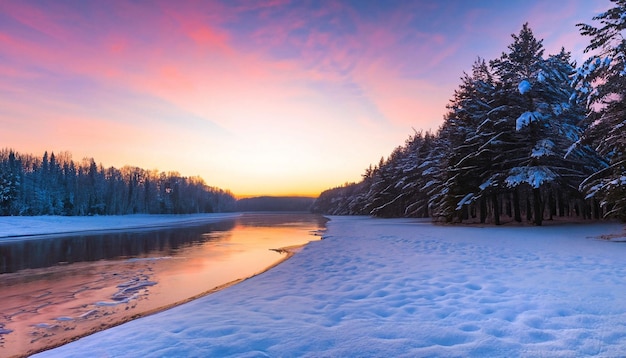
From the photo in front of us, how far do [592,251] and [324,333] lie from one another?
36.5 feet

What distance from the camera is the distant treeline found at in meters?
67.7

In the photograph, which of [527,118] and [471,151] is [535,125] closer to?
[527,118]

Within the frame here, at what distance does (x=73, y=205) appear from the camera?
77.5 metres

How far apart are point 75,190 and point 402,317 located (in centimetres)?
9667

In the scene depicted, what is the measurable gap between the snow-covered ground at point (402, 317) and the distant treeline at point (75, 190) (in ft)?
260

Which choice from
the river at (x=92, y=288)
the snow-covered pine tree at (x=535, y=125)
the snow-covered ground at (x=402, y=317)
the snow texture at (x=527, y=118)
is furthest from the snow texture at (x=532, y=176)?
the river at (x=92, y=288)

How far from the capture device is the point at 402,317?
17.0 feet

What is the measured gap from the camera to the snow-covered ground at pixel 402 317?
4.04 meters

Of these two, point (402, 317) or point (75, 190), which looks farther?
point (75, 190)

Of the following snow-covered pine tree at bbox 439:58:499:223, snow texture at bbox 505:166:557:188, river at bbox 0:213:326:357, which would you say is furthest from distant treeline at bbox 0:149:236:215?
snow texture at bbox 505:166:557:188

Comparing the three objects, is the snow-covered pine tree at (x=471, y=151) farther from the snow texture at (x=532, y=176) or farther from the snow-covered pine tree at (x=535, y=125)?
the snow texture at (x=532, y=176)

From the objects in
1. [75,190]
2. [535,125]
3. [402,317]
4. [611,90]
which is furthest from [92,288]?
[75,190]

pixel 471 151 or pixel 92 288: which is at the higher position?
pixel 471 151

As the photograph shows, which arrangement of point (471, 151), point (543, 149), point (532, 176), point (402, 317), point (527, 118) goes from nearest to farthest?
1. point (402, 317)
2. point (532, 176)
3. point (543, 149)
4. point (527, 118)
5. point (471, 151)
